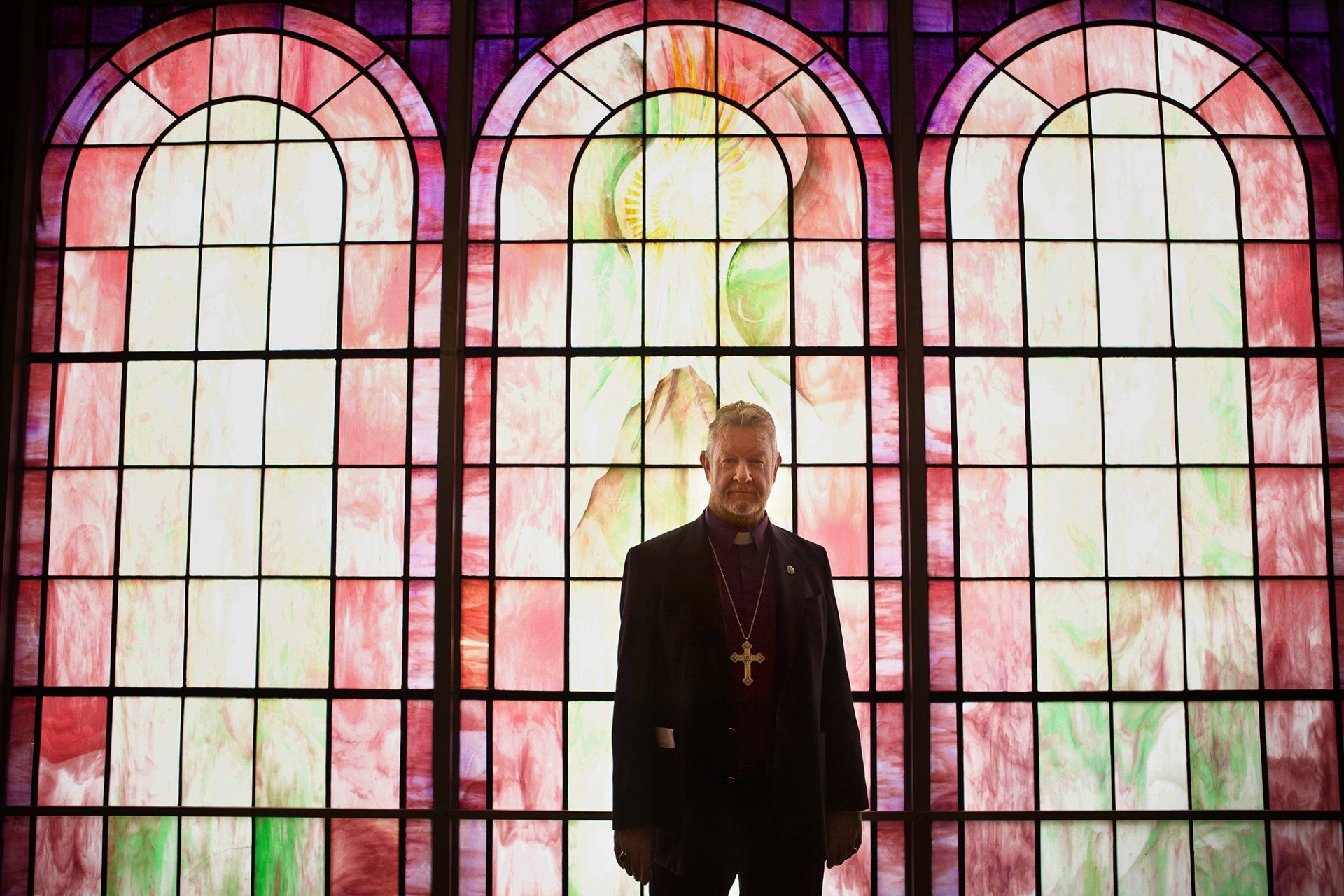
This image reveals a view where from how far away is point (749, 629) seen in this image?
Answer: 2.41 m

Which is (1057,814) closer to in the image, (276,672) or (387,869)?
(387,869)

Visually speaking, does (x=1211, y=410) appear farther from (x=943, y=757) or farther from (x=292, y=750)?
(x=292, y=750)

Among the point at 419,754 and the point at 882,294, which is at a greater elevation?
the point at 882,294

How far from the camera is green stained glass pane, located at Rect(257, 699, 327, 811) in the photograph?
130 inches

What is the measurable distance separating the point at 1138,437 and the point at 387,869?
9.62 ft

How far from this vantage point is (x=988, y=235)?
345 cm

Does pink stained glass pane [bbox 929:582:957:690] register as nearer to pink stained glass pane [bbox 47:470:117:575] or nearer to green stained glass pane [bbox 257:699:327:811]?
green stained glass pane [bbox 257:699:327:811]

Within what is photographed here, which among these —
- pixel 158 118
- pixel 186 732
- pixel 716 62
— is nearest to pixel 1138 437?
pixel 716 62

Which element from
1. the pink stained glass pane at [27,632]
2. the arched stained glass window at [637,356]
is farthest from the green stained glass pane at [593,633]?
the pink stained glass pane at [27,632]

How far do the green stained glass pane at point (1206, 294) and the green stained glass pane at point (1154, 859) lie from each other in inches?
65.1

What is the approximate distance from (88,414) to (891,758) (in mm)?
3013

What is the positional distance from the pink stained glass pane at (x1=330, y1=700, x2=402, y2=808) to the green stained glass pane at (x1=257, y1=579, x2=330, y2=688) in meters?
0.16

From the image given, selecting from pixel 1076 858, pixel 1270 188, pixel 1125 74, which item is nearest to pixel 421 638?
pixel 1076 858

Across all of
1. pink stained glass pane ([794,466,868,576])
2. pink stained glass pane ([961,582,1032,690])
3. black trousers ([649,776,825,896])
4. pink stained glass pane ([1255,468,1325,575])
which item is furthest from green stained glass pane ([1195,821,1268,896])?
black trousers ([649,776,825,896])
